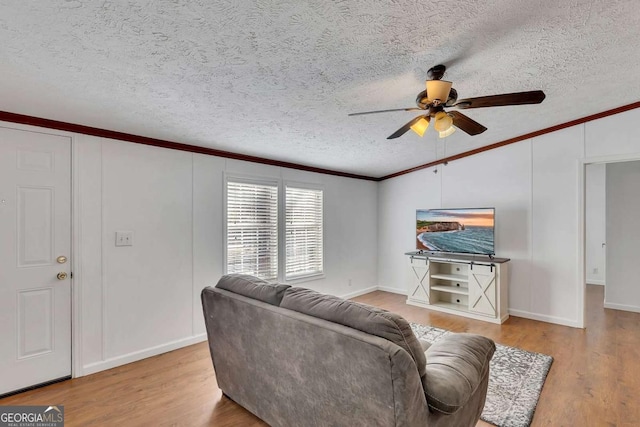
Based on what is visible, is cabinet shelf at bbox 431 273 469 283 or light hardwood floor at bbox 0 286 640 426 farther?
cabinet shelf at bbox 431 273 469 283

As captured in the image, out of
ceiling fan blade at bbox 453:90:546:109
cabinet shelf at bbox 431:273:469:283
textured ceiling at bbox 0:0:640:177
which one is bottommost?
cabinet shelf at bbox 431:273:469:283

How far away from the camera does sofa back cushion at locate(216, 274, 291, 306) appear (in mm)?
1984

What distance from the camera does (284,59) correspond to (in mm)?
2059

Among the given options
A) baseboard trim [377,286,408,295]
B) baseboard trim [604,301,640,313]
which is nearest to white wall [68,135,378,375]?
baseboard trim [377,286,408,295]

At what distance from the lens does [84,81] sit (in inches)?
81.6

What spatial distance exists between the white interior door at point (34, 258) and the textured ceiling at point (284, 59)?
0.35 meters

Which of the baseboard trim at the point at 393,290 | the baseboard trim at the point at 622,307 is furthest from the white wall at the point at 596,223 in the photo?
the baseboard trim at the point at 393,290

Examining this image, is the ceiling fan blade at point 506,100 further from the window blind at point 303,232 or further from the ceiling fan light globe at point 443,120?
the window blind at point 303,232

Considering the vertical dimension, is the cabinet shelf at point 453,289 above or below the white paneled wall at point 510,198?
below

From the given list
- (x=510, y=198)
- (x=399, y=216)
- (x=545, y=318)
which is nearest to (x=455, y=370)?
(x=545, y=318)

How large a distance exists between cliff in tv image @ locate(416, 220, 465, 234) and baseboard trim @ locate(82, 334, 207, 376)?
11.3ft

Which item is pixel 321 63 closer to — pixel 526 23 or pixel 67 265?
pixel 526 23

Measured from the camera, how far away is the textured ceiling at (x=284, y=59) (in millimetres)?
1613

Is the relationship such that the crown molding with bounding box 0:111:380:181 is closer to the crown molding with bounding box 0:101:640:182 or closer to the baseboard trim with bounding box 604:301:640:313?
the crown molding with bounding box 0:101:640:182
